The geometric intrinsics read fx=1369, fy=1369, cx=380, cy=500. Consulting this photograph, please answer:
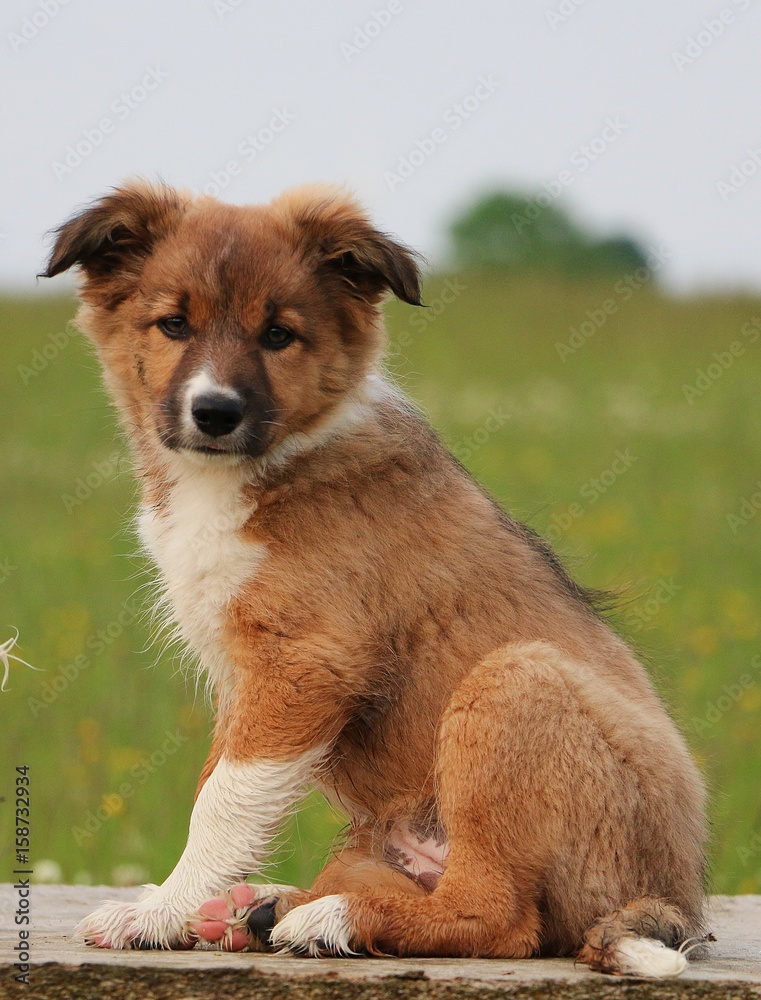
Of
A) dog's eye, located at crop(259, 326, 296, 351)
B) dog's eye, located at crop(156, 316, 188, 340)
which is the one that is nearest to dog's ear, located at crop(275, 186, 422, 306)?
dog's eye, located at crop(259, 326, 296, 351)

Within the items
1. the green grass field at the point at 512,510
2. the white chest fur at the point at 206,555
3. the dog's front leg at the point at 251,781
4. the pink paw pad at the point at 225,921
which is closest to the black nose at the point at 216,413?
the white chest fur at the point at 206,555

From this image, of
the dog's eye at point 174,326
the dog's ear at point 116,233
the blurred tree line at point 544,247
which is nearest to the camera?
the dog's eye at point 174,326

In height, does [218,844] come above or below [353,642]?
below

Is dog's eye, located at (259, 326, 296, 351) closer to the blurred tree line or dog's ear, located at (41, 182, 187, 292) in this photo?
dog's ear, located at (41, 182, 187, 292)

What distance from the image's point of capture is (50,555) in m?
17.3

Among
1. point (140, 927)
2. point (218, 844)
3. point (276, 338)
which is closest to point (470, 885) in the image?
point (218, 844)

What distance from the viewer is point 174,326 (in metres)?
5.84

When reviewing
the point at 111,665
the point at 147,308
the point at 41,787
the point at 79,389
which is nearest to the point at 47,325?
the point at 79,389

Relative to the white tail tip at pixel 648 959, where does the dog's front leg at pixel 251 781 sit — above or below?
above

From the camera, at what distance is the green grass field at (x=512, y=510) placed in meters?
9.70

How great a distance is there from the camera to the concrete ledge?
4379 mm

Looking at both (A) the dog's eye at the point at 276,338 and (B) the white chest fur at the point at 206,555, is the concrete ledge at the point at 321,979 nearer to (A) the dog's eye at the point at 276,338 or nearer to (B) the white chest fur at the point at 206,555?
(B) the white chest fur at the point at 206,555

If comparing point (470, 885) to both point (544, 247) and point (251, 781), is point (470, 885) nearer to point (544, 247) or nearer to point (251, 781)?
point (251, 781)

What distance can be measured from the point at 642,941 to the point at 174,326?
122 inches
